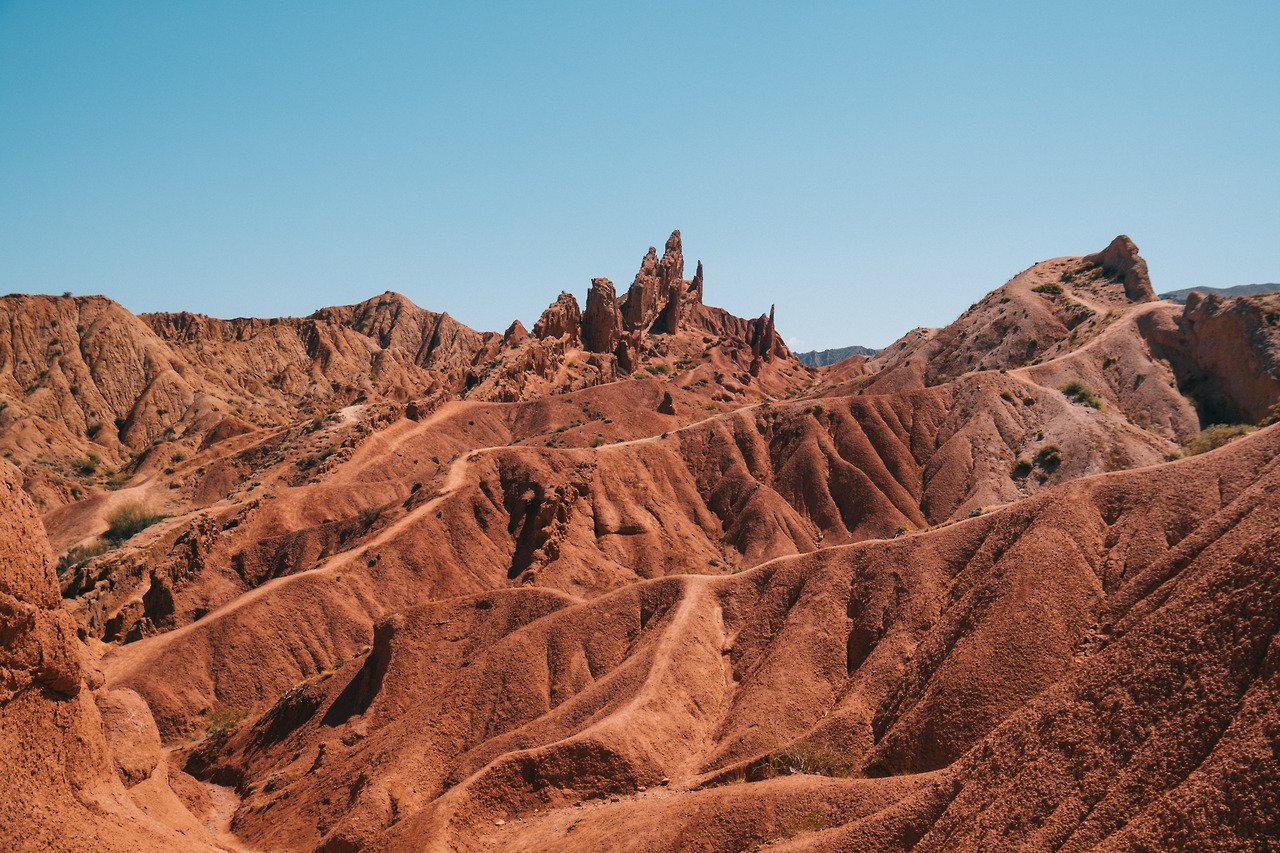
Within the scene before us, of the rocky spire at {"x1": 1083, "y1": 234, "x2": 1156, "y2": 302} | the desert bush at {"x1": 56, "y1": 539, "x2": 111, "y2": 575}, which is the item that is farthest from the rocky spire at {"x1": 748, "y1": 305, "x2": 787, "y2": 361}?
the desert bush at {"x1": 56, "y1": 539, "x2": 111, "y2": 575}

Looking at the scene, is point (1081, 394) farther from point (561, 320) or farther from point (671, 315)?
point (671, 315)

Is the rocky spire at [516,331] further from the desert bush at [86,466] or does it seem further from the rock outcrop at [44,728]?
the rock outcrop at [44,728]

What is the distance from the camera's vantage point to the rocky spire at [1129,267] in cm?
8906

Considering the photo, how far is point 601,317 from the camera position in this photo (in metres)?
118

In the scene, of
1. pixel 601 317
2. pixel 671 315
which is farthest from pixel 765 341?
pixel 601 317

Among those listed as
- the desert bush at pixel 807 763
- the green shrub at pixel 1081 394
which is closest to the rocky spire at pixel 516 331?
the green shrub at pixel 1081 394

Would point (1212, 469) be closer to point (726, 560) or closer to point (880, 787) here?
point (880, 787)

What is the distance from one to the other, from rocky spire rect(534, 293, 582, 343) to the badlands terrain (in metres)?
6.88

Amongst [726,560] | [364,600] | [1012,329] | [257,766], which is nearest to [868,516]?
A: [726,560]

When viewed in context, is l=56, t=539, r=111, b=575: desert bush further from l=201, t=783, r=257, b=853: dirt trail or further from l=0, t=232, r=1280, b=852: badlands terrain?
l=201, t=783, r=257, b=853: dirt trail

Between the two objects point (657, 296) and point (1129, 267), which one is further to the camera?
point (657, 296)

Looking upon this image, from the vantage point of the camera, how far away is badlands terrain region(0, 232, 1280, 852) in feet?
59.2

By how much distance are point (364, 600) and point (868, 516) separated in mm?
38705

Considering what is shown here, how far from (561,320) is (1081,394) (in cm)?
6068
